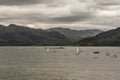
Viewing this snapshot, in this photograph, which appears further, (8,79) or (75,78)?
(75,78)

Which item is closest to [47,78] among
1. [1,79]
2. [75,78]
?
[75,78]

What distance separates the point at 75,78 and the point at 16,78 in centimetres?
2359

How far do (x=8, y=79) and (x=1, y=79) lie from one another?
2.64 m

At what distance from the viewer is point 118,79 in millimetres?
106188

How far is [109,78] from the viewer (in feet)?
360

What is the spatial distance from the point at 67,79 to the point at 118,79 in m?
20.1

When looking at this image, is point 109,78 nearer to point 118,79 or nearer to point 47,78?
point 118,79

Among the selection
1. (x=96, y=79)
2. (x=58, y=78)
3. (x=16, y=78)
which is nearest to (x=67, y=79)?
(x=58, y=78)

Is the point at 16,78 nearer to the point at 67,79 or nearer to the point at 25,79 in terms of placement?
the point at 25,79

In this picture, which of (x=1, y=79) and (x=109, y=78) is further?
(x=109, y=78)

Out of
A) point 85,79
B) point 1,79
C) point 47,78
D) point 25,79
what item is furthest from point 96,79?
point 1,79

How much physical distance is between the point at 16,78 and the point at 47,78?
12.3 m

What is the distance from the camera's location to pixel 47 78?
353 ft

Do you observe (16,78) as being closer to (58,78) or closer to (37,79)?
(37,79)
